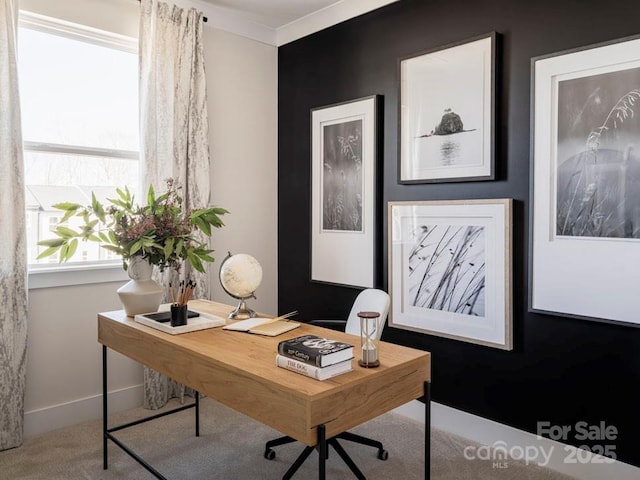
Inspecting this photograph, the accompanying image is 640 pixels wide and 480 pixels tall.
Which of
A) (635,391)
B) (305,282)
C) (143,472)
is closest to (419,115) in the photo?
(305,282)

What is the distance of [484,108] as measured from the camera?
2732 millimetres

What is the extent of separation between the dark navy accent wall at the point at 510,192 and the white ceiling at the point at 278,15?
0.09m

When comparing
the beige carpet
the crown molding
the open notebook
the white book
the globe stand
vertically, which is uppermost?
the crown molding

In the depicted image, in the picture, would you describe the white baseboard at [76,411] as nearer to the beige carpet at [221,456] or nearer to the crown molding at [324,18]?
the beige carpet at [221,456]

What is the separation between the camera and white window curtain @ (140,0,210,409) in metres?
3.22

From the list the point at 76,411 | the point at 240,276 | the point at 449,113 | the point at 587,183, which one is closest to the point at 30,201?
the point at 76,411

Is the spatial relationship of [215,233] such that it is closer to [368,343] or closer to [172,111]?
[172,111]

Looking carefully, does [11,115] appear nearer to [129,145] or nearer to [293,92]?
[129,145]

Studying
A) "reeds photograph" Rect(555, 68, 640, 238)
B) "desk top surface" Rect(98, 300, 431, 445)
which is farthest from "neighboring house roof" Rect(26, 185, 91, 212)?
"reeds photograph" Rect(555, 68, 640, 238)

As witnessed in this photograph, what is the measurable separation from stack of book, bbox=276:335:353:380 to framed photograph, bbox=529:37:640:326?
1401mm

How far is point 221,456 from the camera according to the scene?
2.67m

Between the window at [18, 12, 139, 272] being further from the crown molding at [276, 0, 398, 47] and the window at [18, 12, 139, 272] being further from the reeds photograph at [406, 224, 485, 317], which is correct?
the reeds photograph at [406, 224, 485, 317]

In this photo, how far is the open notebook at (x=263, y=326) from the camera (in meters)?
2.17

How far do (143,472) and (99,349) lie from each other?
3.24 ft
